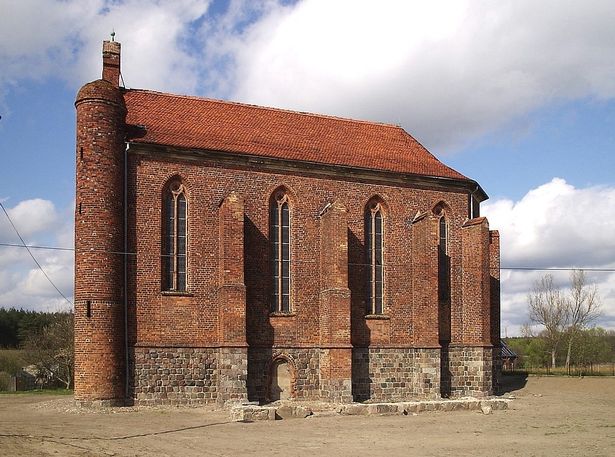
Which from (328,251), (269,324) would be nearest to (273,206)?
(328,251)

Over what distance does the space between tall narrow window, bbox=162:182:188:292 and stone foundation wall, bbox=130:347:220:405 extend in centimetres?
230

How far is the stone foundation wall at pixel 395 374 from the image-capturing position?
27.3 m

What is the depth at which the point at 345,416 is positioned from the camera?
74.3 ft

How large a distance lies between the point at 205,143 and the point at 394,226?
8214 mm

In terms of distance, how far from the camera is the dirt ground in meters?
15.9

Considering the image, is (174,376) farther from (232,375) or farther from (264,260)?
(264,260)

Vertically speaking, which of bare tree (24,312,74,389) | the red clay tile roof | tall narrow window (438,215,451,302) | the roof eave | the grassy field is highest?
the red clay tile roof

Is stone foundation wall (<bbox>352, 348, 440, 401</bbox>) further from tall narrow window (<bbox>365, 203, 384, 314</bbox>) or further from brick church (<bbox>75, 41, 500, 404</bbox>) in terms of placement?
tall narrow window (<bbox>365, 203, 384, 314</bbox>)

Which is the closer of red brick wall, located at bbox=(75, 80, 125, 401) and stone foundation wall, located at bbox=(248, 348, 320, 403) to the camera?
red brick wall, located at bbox=(75, 80, 125, 401)

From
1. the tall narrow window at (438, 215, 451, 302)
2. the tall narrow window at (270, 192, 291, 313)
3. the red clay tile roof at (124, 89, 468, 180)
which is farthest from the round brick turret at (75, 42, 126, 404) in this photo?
the tall narrow window at (438, 215, 451, 302)

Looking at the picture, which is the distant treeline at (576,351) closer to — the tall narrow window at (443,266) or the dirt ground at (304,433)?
the tall narrow window at (443,266)

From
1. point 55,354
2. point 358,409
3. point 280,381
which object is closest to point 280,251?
point 280,381

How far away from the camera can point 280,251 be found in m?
27.2

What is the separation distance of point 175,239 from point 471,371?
12.9 m
